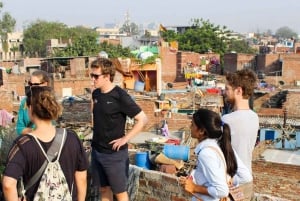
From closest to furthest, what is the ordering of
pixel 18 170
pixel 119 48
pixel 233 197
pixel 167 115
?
pixel 18 170, pixel 233 197, pixel 167 115, pixel 119 48

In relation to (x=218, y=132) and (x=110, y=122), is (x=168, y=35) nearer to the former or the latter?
(x=110, y=122)

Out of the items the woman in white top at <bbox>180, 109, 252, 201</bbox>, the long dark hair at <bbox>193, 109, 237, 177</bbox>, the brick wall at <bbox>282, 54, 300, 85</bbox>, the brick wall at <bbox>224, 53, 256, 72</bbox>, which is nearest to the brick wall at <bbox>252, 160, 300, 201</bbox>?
the woman in white top at <bbox>180, 109, 252, 201</bbox>

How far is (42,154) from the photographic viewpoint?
2361 mm

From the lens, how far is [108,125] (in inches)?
134

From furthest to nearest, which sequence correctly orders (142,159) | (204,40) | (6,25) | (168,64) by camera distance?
(6,25)
(204,40)
(168,64)
(142,159)

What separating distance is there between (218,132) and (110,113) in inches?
41.8

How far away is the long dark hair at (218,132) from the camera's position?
2.59 meters

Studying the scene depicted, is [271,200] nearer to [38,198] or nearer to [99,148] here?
[99,148]

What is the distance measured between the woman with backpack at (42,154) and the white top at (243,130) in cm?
107

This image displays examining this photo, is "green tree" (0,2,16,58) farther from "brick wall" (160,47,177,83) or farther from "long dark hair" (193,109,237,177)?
"long dark hair" (193,109,237,177)

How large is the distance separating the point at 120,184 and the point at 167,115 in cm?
800

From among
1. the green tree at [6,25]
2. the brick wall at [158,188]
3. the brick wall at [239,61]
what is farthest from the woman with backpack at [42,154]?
the green tree at [6,25]

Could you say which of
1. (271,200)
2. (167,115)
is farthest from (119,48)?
(271,200)

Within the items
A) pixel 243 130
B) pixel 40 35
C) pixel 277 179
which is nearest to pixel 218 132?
pixel 243 130
